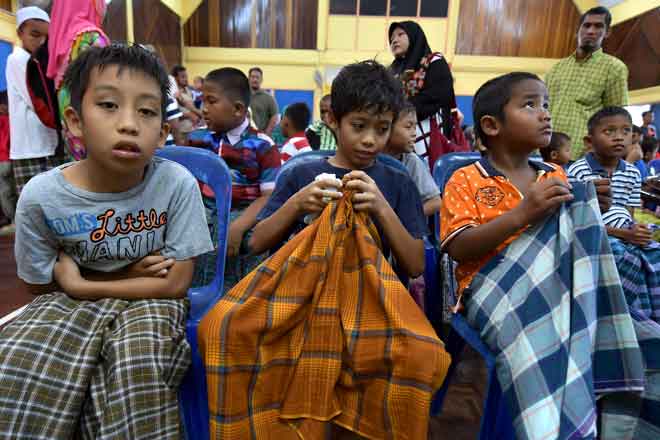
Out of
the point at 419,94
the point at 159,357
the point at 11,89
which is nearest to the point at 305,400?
the point at 159,357

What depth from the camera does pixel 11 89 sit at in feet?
7.43

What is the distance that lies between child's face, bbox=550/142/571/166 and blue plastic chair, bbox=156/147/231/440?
7.63 feet

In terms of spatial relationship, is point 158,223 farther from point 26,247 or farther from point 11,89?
point 11,89

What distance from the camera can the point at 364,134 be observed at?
1260 millimetres

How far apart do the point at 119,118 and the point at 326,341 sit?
0.73m

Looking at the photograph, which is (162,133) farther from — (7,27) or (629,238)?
(7,27)

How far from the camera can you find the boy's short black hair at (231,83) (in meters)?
1.79

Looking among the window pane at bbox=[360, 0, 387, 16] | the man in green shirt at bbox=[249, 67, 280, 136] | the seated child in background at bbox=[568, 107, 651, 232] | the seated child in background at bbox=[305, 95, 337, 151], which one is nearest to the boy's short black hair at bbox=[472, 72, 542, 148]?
the seated child in background at bbox=[568, 107, 651, 232]

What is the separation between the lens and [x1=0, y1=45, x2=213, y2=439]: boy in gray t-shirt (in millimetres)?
875

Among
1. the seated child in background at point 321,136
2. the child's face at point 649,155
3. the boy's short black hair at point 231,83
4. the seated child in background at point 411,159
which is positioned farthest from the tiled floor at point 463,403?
the child's face at point 649,155

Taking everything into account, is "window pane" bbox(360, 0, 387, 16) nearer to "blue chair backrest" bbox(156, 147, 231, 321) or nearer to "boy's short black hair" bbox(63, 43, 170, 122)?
"blue chair backrest" bbox(156, 147, 231, 321)

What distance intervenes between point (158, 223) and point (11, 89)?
6.08ft

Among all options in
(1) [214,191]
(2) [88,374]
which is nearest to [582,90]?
(1) [214,191]

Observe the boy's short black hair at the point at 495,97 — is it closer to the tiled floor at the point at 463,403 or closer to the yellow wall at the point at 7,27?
the tiled floor at the point at 463,403
